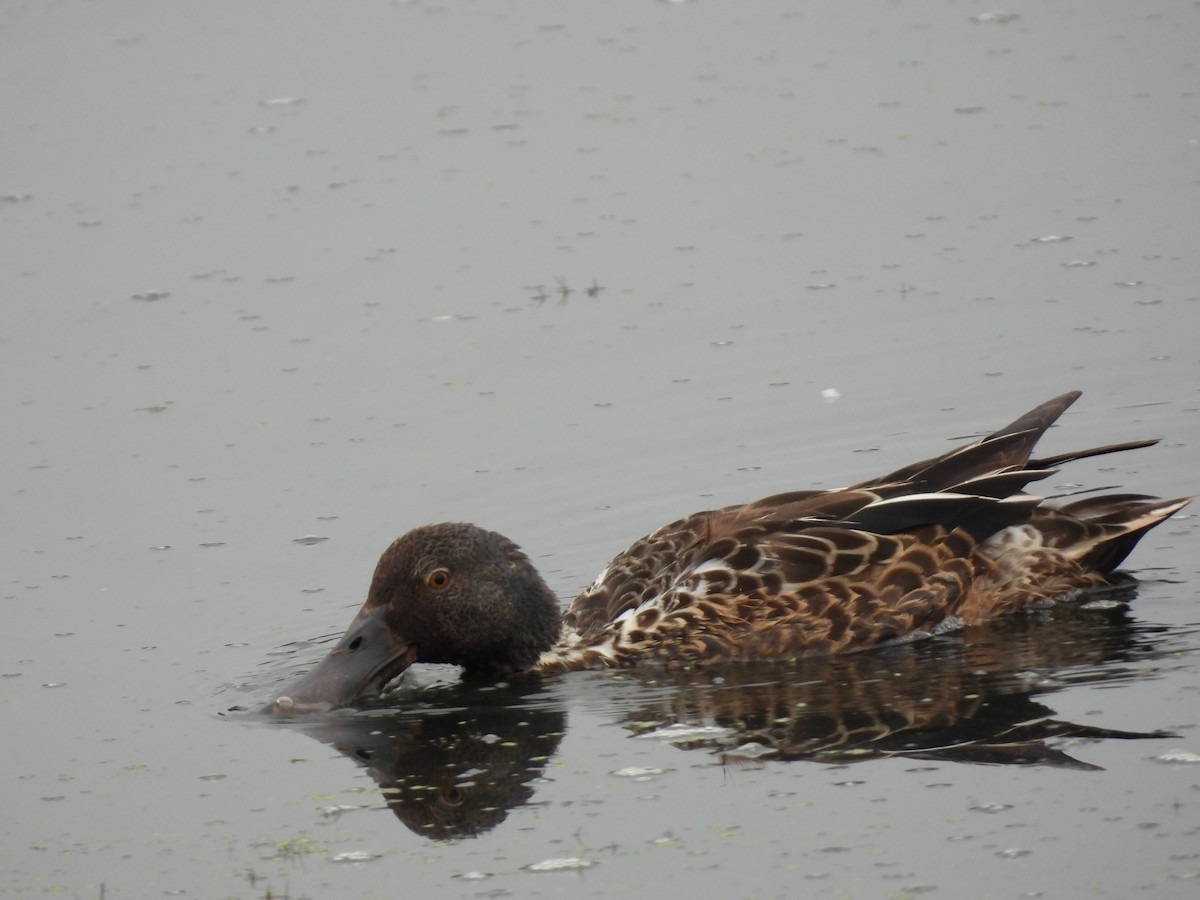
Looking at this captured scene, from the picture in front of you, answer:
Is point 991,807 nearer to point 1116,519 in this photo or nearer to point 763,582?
point 763,582

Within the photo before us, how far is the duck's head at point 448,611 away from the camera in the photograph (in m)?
10.8

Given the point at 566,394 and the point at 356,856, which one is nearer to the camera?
the point at 356,856

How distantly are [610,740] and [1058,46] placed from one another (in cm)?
1388

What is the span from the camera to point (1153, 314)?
14914 millimetres

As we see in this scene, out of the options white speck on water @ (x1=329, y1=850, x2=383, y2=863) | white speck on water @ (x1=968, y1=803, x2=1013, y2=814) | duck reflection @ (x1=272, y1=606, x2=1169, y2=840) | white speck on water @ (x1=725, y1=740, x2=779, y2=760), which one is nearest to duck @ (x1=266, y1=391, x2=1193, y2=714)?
duck reflection @ (x1=272, y1=606, x2=1169, y2=840)

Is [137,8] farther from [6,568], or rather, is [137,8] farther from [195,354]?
[6,568]

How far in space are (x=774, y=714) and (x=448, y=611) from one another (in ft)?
6.22

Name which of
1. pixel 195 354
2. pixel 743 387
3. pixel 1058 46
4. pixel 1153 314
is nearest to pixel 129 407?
pixel 195 354

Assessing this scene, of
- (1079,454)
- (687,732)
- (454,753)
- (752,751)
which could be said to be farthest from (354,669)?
(1079,454)

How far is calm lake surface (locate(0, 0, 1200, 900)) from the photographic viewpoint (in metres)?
8.91

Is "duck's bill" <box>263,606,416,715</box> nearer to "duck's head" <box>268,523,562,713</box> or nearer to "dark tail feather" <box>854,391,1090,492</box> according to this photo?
"duck's head" <box>268,523,562,713</box>

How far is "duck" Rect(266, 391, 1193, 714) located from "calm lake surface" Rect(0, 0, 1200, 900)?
21cm

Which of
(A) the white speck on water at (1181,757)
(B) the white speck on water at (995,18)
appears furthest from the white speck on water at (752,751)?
(B) the white speck on water at (995,18)

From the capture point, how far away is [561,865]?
8.45m
